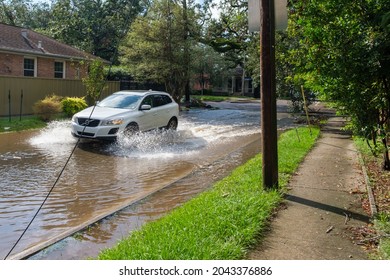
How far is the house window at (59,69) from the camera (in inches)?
989

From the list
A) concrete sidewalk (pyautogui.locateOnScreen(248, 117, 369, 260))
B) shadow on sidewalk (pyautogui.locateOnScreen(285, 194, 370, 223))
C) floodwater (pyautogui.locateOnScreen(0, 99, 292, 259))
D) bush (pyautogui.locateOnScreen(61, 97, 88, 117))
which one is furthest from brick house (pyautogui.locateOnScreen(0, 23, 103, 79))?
shadow on sidewalk (pyautogui.locateOnScreen(285, 194, 370, 223))

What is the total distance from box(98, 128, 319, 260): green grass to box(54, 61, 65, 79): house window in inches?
804

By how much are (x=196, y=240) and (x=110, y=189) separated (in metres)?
3.62

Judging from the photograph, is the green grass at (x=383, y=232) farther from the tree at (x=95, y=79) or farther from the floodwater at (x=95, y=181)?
the tree at (x=95, y=79)

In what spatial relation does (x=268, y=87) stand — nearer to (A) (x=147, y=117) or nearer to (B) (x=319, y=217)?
(B) (x=319, y=217)

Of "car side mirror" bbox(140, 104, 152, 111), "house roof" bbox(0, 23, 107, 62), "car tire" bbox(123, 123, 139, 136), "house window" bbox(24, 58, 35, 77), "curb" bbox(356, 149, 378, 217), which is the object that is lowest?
"curb" bbox(356, 149, 378, 217)

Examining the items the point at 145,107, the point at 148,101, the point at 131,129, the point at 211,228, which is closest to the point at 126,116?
the point at 131,129

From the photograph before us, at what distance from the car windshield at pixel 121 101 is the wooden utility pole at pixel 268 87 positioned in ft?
23.4

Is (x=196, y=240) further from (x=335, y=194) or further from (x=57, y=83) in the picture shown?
(x=57, y=83)

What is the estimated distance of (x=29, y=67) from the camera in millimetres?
23453

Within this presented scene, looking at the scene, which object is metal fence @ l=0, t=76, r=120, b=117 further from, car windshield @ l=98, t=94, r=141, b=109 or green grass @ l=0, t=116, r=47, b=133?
car windshield @ l=98, t=94, r=141, b=109

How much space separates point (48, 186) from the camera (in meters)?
A: 7.66

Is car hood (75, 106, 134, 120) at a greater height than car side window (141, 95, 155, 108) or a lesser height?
lesser

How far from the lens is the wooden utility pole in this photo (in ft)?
20.6
